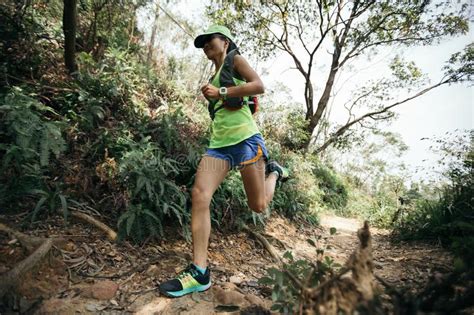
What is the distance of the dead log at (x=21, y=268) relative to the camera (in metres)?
1.85

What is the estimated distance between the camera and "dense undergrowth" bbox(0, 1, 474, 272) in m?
2.95

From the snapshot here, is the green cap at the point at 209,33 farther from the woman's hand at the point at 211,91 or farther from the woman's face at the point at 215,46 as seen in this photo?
the woman's hand at the point at 211,91

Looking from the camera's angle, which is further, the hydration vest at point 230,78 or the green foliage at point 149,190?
the green foliage at point 149,190

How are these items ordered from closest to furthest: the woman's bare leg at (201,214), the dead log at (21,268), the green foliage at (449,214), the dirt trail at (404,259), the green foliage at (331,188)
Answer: the dead log at (21,268)
the woman's bare leg at (201,214)
the dirt trail at (404,259)
the green foliage at (449,214)
the green foliage at (331,188)

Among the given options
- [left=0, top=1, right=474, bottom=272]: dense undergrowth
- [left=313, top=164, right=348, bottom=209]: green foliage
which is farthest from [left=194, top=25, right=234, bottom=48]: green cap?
[left=313, top=164, right=348, bottom=209]: green foliage

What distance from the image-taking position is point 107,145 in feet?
12.5

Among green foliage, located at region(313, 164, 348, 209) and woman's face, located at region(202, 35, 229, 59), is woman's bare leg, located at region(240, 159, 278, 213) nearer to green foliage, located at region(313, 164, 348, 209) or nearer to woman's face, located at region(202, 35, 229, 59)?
woman's face, located at region(202, 35, 229, 59)

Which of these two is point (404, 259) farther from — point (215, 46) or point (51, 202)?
point (51, 202)

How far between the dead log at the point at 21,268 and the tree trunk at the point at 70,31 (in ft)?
11.7

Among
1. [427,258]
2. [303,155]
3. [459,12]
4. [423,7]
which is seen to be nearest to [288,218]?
[427,258]

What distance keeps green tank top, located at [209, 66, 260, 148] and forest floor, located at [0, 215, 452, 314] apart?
1417mm

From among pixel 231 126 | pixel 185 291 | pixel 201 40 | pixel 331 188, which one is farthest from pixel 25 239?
pixel 331 188

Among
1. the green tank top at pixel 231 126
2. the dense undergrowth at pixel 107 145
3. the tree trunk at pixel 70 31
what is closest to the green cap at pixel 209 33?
the green tank top at pixel 231 126

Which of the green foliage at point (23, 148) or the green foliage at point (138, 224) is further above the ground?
the green foliage at point (23, 148)
